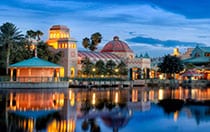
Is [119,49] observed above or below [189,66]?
above

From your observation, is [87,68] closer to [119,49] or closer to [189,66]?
[119,49]

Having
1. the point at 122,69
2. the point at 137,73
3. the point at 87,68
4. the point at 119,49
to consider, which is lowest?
the point at 137,73

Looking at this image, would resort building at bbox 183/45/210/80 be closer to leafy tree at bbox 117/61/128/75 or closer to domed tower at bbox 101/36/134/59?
domed tower at bbox 101/36/134/59

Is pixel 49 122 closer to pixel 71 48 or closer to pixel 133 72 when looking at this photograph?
pixel 71 48

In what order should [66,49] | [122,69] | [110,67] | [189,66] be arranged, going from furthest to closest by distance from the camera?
[189,66]
[122,69]
[110,67]
[66,49]

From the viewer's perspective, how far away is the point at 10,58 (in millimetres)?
65750

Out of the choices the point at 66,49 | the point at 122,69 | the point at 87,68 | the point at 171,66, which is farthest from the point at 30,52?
the point at 171,66

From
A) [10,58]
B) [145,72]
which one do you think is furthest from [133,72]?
[10,58]

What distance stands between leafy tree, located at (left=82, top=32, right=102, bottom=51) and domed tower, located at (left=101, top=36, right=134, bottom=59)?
164 inches

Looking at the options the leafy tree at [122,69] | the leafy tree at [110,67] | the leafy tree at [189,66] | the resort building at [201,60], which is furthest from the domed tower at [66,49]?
the resort building at [201,60]

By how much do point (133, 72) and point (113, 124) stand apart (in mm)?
70532

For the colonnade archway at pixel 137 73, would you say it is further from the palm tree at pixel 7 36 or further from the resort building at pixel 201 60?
the palm tree at pixel 7 36

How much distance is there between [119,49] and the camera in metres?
97.4

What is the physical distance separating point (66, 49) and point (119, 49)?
24.5 meters
